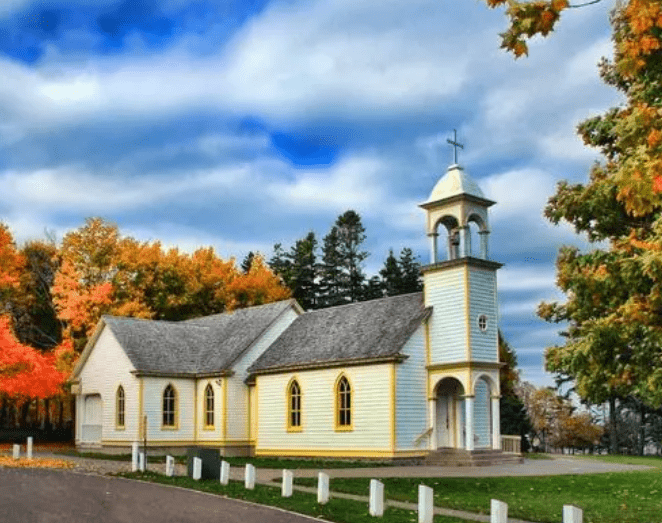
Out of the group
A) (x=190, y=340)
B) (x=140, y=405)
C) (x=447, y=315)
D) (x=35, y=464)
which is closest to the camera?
(x=35, y=464)

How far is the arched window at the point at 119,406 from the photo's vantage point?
43.2 m

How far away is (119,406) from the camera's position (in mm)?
43375

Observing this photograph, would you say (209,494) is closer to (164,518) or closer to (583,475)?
(164,518)

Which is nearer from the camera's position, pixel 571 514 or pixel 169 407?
pixel 571 514

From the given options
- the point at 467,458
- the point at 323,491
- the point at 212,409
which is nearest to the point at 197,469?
the point at 323,491

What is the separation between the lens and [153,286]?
59562mm

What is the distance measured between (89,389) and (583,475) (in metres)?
26.6

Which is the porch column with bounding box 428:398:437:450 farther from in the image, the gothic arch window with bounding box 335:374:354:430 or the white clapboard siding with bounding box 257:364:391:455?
the gothic arch window with bounding box 335:374:354:430

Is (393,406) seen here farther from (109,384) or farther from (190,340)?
(109,384)

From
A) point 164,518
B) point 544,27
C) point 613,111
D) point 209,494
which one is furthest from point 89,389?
point 544,27

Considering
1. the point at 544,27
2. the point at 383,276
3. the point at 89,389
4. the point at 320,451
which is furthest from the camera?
the point at 383,276

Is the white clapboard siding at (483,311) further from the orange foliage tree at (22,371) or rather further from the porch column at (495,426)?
the orange foliage tree at (22,371)

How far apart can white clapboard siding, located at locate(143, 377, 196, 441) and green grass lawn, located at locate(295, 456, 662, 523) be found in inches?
684

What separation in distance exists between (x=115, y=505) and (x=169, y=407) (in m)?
23.8
